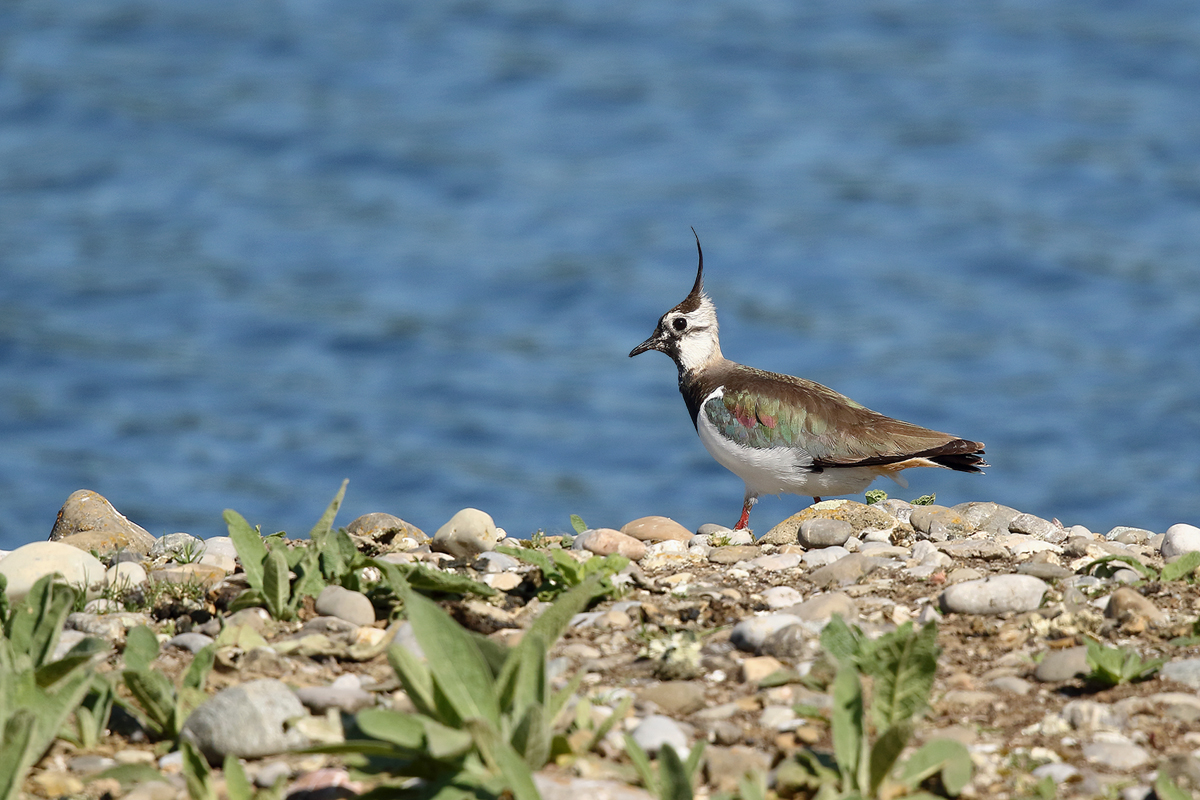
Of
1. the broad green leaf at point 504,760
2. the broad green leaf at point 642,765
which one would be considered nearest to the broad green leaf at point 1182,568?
the broad green leaf at point 642,765

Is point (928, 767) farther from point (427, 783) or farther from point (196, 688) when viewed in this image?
point (196, 688)

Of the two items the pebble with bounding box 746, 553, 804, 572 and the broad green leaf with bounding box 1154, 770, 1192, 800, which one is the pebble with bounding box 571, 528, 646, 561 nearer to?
the pebble with bounding box 746, 553, 804, 572

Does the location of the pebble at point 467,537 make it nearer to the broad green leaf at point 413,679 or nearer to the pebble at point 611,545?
the pebble at point 611,545

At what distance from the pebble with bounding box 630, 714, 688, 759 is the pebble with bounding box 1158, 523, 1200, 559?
277 cm

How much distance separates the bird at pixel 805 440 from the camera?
7332mm

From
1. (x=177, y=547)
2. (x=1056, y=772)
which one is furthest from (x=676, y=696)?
(x=177, y=547)

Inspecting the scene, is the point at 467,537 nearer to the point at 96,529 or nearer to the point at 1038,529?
the point at 96,529

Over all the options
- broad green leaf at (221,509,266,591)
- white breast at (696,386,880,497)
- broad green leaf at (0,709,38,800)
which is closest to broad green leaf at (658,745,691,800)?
broad green leaf at (0,709,38,800)

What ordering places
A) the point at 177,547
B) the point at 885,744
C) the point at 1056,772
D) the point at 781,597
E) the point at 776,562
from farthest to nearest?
the point at 177,547, the point at 776,562, the point at 781,597, the point at 1056,772, the point at 885,744

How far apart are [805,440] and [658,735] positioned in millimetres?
4026

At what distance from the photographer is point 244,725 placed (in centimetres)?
367

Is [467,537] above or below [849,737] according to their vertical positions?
above

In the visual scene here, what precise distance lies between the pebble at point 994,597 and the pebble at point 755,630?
630mm

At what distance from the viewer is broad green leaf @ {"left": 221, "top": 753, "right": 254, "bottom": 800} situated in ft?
11.0
